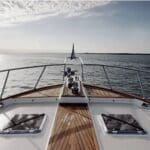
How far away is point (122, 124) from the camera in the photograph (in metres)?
2.96

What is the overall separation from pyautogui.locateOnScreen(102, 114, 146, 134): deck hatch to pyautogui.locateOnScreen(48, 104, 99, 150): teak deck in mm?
255

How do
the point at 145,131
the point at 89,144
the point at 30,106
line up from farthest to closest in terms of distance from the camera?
the point at 30,106 < the point at 145,131 < the point at 89,144

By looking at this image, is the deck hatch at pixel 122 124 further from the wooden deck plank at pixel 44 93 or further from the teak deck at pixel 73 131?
the wooden deck plank at pixel 44 93

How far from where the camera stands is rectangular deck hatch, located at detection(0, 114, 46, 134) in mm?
2779

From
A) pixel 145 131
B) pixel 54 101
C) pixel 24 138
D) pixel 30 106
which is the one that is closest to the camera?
pixel 24 138

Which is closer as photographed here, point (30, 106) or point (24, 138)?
point (24, 138)

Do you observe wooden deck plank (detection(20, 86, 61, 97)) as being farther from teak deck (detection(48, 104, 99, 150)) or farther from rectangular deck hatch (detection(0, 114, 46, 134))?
rectangular deck hatch (detection(0, 114, 46, 134))

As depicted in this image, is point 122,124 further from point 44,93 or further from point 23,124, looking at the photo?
point 44,93

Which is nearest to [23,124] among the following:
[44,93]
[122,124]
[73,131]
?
[73,131]

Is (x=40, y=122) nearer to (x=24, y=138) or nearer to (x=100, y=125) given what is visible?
(x=24, y=138)

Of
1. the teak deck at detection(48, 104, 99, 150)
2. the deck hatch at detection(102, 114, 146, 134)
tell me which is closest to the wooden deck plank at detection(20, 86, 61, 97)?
the teak deck at detection(48, 104, 99, 150)

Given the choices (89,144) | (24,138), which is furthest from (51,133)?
(89,144)

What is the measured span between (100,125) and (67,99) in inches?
41.5

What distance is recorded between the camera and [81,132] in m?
2.77
